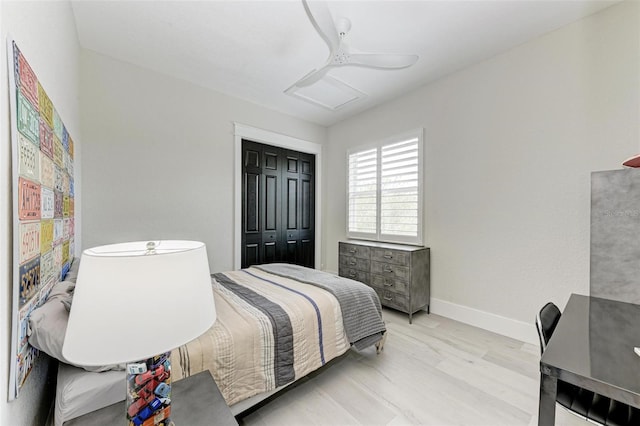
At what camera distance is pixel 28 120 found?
941 millimetres

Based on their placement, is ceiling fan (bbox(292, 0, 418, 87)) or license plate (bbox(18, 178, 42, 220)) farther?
ceiling fan (bbox(292, 0, 418, 87))

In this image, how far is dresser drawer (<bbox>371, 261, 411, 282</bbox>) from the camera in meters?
2.93

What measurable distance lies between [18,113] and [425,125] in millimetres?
3346

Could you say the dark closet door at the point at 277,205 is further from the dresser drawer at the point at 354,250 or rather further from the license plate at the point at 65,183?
the license plate at the point at 65,183

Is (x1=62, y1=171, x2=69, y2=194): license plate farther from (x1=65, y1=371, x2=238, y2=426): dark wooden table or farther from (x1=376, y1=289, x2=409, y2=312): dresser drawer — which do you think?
(x1=376, y1=289, x2=409, y2=312): dresser drawer

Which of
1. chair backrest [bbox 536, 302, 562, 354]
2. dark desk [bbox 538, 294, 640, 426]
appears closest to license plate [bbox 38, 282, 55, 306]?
dark desk [bbox 538, 294, 640, 426]

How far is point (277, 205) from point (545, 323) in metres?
3.29

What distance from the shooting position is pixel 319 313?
1770mm

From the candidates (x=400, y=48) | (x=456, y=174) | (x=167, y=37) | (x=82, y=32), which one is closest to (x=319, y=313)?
(x=456, y=174)

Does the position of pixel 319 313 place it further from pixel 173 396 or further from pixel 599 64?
pixel 599 64

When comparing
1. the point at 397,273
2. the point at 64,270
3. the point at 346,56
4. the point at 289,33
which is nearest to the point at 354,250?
the point at 397,273

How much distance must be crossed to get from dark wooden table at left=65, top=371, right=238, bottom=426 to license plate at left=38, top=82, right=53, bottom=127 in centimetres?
120

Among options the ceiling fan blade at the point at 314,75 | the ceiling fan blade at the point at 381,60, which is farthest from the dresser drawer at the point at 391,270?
the ceiling fan blade at the point at 314,75

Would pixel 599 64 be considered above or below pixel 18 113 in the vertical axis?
above
